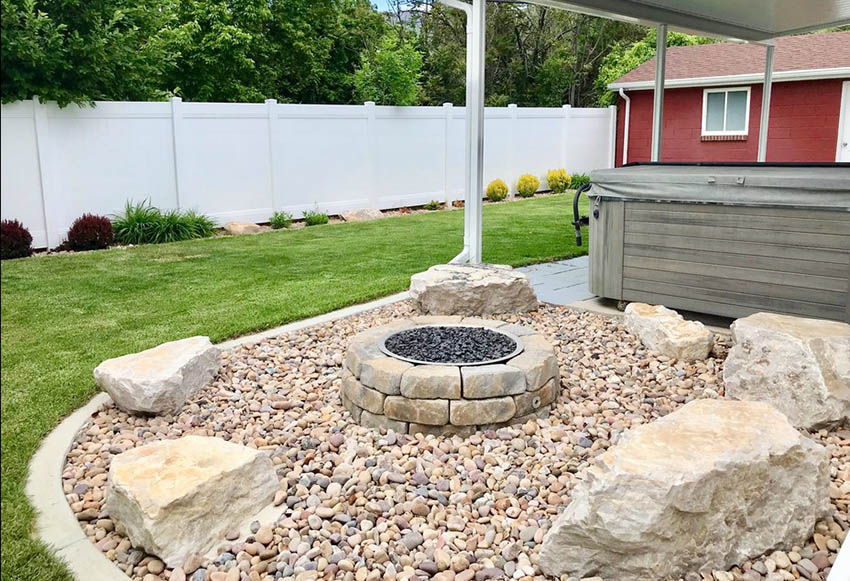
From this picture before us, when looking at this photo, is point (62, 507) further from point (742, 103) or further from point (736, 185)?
point (742, 103)

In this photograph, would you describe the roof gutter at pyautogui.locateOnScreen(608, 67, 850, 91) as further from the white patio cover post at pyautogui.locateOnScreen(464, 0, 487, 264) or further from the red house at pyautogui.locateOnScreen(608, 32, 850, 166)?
the white patio cover post at pyautogui.locateOnScreen(464, 0, 487, 264)

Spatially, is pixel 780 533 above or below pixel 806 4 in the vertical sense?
below

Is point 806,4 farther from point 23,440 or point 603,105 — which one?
point 603,105

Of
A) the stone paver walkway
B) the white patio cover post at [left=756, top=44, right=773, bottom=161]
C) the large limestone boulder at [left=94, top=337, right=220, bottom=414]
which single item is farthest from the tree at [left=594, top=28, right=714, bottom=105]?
the large limestone boulder at [left=94, top=337, right=220, bottom=414]

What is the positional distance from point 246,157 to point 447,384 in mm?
7759

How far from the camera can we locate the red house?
46.7ft

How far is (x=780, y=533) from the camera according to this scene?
2.54 m

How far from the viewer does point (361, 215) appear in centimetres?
1148

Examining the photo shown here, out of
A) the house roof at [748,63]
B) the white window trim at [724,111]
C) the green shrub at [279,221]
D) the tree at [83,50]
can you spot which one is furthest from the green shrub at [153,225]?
the white window trim at [724,111]

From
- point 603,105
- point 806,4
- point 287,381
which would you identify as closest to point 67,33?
point 287,381

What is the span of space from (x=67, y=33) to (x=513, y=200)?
8.14 m

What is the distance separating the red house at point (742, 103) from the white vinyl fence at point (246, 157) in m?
3.62

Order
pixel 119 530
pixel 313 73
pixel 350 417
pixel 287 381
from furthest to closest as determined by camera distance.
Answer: pixel 313 73 < pixel 287 381 < pixel 350 417 < pixel 119 530

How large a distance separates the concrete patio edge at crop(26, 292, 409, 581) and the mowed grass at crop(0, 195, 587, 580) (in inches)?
1.7
